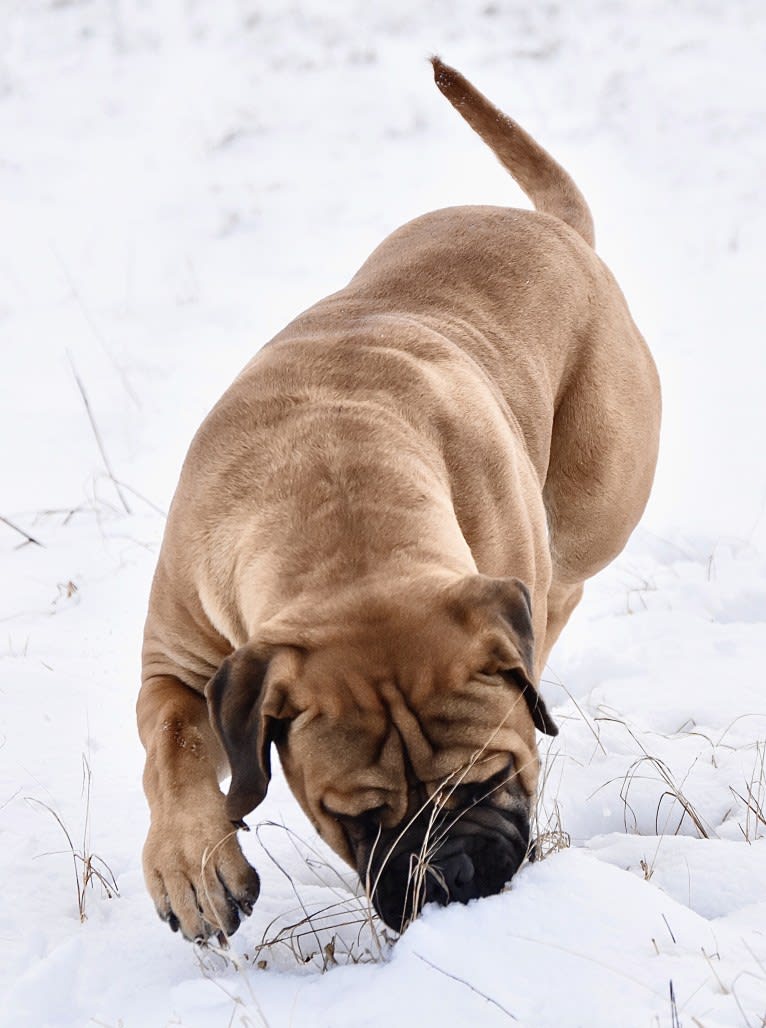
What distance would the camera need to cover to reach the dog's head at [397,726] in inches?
99.0

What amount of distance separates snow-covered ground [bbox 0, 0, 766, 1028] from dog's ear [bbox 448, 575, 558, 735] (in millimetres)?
425

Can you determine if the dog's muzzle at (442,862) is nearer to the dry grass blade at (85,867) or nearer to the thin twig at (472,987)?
the thin twig at (472,987)

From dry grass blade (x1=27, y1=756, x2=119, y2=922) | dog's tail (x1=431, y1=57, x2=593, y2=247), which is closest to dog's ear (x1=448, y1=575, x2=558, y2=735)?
dry grass blade (x1=27, y1=756, x2=119, y2=922)

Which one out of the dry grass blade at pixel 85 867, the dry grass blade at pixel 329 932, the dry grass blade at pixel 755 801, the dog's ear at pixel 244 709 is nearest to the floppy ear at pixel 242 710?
the dog's ear at pixel 244 709

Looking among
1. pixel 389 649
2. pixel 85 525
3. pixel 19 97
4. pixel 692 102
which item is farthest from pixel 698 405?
pixel 19 97

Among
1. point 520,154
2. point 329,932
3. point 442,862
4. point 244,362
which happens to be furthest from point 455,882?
point 244,362

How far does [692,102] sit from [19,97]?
5621 millimetres

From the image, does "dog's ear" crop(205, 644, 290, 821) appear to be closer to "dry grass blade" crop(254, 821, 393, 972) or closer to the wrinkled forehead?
the wrinkled forehead

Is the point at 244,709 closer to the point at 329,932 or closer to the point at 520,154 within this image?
the point at 329,932

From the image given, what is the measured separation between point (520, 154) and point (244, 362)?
2.95 metres

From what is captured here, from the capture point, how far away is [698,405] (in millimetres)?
7043

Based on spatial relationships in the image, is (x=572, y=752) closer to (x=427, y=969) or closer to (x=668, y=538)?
(x=427, y=969)

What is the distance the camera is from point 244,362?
741 centimetres

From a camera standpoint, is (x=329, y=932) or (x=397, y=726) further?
(x=329, y=932)
